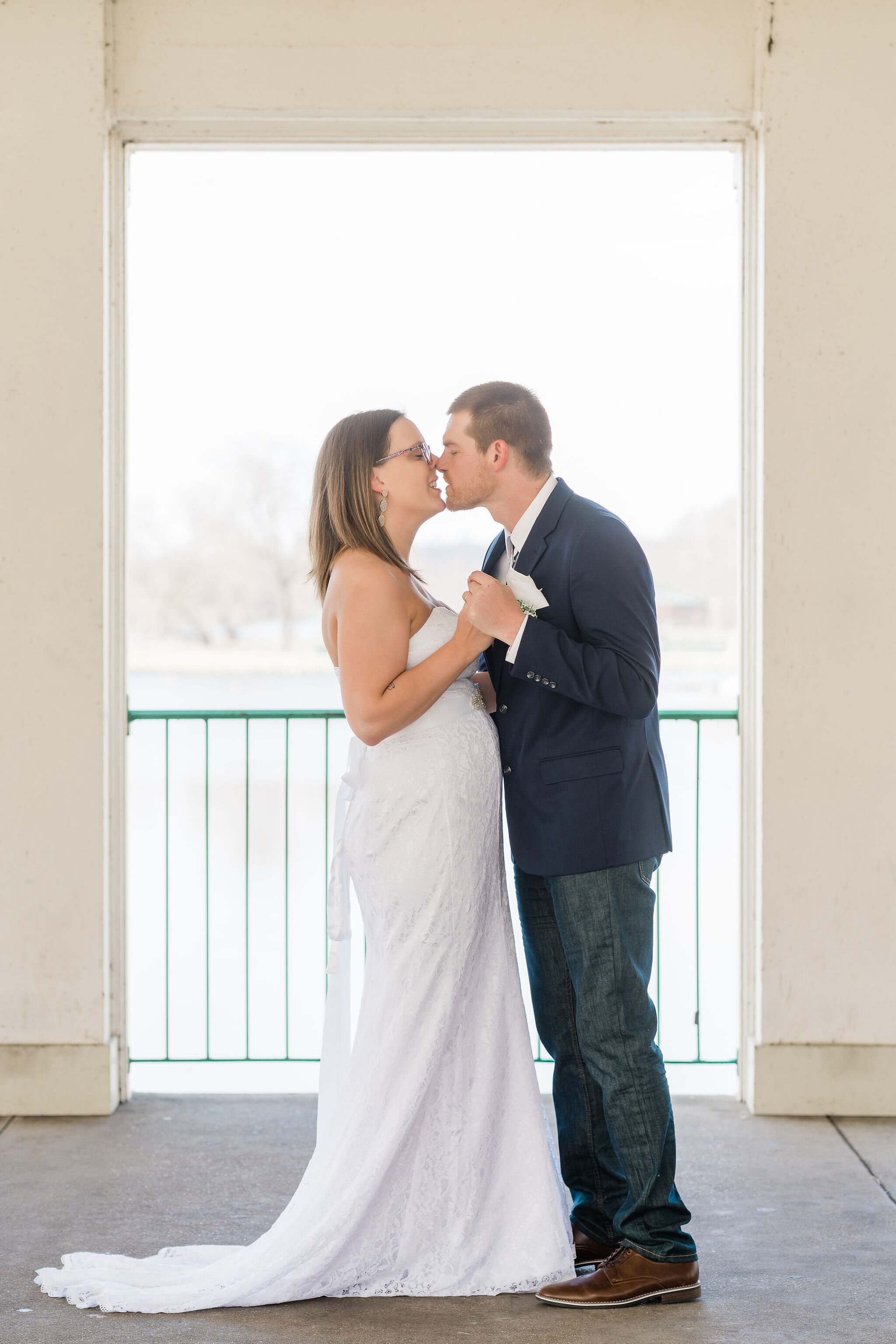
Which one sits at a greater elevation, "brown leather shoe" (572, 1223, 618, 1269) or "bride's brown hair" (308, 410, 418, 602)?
"bride's brown hair" (308, 410, 418, 602)

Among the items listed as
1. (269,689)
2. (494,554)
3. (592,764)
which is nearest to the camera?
(592,764)

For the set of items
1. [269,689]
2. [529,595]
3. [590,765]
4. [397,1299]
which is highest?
[529,595]

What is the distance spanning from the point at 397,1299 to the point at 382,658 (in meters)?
1.32

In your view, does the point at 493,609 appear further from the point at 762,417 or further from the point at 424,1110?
the point at 762,417

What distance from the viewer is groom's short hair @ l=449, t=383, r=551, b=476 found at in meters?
2.37

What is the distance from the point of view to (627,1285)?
228 centimetres

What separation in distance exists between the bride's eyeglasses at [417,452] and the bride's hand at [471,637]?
1.18 feet

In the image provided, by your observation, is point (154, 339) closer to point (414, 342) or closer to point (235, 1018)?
point (414, 342)

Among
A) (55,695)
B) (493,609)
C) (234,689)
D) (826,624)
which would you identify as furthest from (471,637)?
(234,689)

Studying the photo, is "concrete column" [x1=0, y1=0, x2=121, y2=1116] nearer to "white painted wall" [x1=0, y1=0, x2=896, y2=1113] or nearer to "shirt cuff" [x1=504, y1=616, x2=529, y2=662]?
"white painted wall" [x1=0, y1=0, x2=896, y2=1113]

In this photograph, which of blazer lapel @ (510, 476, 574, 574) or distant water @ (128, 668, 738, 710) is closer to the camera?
blazer lapel @ (510, 476, 574, 574)

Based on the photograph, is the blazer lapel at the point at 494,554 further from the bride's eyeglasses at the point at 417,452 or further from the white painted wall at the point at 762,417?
the white painted wall at the point at 762,417

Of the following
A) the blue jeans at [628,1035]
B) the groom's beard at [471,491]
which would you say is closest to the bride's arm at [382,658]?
the groom's beard at [471,491]

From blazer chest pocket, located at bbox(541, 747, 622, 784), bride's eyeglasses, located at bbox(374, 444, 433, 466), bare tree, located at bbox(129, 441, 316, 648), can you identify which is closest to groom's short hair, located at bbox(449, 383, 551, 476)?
bride's eyeglasses, located at bbox(374, 444, 433, 466)
